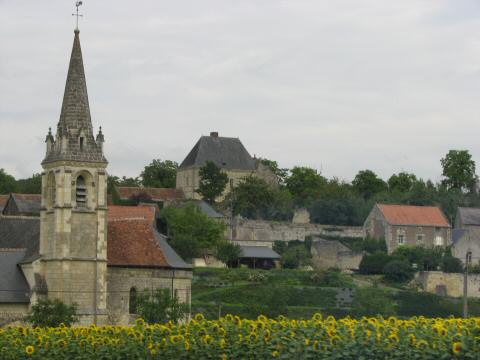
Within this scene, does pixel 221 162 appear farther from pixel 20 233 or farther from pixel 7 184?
pixel 20 233

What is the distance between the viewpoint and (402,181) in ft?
472

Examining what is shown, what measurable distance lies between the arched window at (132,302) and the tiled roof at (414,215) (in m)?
57.5

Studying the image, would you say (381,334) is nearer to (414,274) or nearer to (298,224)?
(414,274)

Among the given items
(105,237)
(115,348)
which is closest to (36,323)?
(105,237)

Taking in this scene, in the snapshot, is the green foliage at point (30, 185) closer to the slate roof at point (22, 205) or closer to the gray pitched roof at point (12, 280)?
the slate roof at point (22, 205)

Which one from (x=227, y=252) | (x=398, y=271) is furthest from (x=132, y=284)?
(x=398, y=271)

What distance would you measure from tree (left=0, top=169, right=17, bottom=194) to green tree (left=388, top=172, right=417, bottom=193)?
3838 cm

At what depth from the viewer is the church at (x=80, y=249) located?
187ft

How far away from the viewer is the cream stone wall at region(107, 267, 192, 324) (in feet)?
191

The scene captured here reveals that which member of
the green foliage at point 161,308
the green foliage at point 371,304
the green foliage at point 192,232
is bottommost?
the green foliage at point 371,304

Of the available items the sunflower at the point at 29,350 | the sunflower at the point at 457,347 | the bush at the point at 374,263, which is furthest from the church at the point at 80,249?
the bush at the point at 374,263

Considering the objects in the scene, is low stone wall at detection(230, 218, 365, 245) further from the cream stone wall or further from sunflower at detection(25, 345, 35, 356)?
sunflower at detection(25, 345, 35, 356)

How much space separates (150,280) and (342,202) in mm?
68197

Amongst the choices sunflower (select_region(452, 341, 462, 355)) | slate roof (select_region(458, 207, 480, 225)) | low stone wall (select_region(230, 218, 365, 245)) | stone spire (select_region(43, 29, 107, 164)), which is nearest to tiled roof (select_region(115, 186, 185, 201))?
low stone wall (select_region(230, 218, 365, 245))
